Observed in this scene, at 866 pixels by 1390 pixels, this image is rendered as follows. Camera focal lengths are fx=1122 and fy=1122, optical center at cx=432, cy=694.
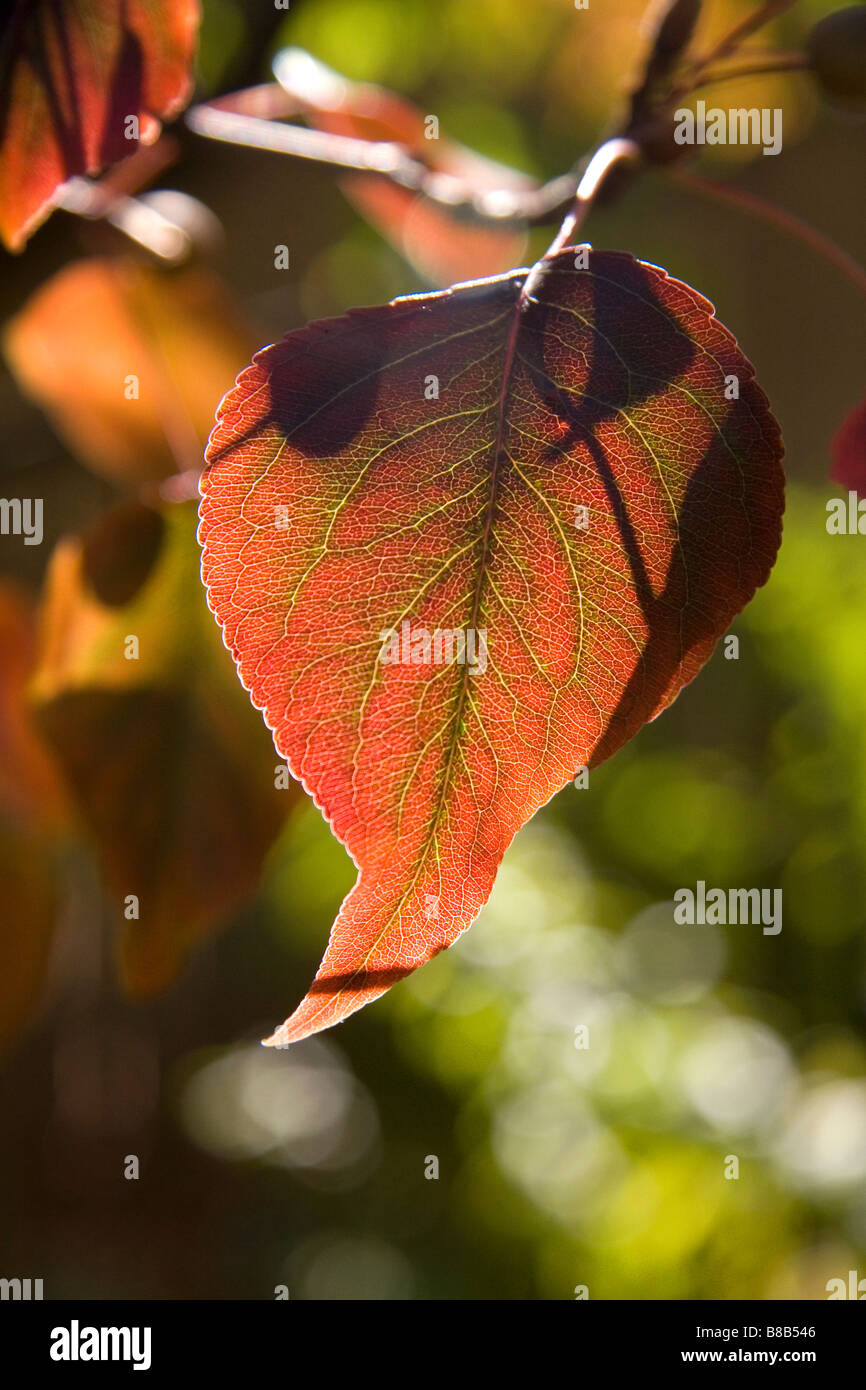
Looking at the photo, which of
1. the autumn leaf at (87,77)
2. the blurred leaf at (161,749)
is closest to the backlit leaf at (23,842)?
the blurred leaf at (161,749)

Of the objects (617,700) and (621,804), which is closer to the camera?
(617,700)

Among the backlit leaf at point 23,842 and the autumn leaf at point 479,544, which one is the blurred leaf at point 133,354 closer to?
the backlit leaf at point 23,842

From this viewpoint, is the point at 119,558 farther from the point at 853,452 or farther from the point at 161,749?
the point at 853,452

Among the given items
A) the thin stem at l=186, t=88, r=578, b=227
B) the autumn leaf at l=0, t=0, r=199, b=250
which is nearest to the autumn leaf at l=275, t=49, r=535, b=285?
the thin stem at l=186, t=88, r=578, b=227

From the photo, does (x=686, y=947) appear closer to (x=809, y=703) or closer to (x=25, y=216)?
(x=809, y=703)

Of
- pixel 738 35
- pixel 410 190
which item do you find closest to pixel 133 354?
pixel 410 190
